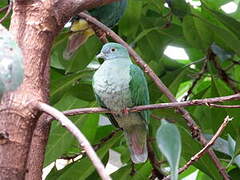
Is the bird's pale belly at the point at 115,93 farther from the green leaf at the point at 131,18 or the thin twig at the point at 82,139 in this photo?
the thin twig at the point at 82,139

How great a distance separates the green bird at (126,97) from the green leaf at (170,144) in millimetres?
636

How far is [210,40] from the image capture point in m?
1.57

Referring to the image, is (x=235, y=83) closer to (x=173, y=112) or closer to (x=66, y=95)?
(x=173, y=112)

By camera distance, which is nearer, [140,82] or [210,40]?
[140,82]

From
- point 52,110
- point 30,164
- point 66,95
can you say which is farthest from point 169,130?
point 66,95

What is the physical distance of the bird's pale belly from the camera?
3.93ft

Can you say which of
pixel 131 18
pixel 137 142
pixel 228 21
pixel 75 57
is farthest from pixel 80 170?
pixel 228 21

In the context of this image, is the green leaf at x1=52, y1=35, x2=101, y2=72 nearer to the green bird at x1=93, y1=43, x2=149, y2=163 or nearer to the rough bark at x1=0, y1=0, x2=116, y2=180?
the green bird at x1=93, y1=43, x2=149, y2=163

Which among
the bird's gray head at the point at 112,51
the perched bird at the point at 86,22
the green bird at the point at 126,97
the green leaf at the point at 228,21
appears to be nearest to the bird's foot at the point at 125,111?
the green bird at the point at 126,97

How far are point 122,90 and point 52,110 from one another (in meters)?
0.58

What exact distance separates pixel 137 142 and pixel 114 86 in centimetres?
13

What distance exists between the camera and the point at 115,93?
1.20 metres

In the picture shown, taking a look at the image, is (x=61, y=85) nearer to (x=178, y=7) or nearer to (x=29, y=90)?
(x=178, y=7)

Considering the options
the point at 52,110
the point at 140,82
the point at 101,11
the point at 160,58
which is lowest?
the point at 52,110
